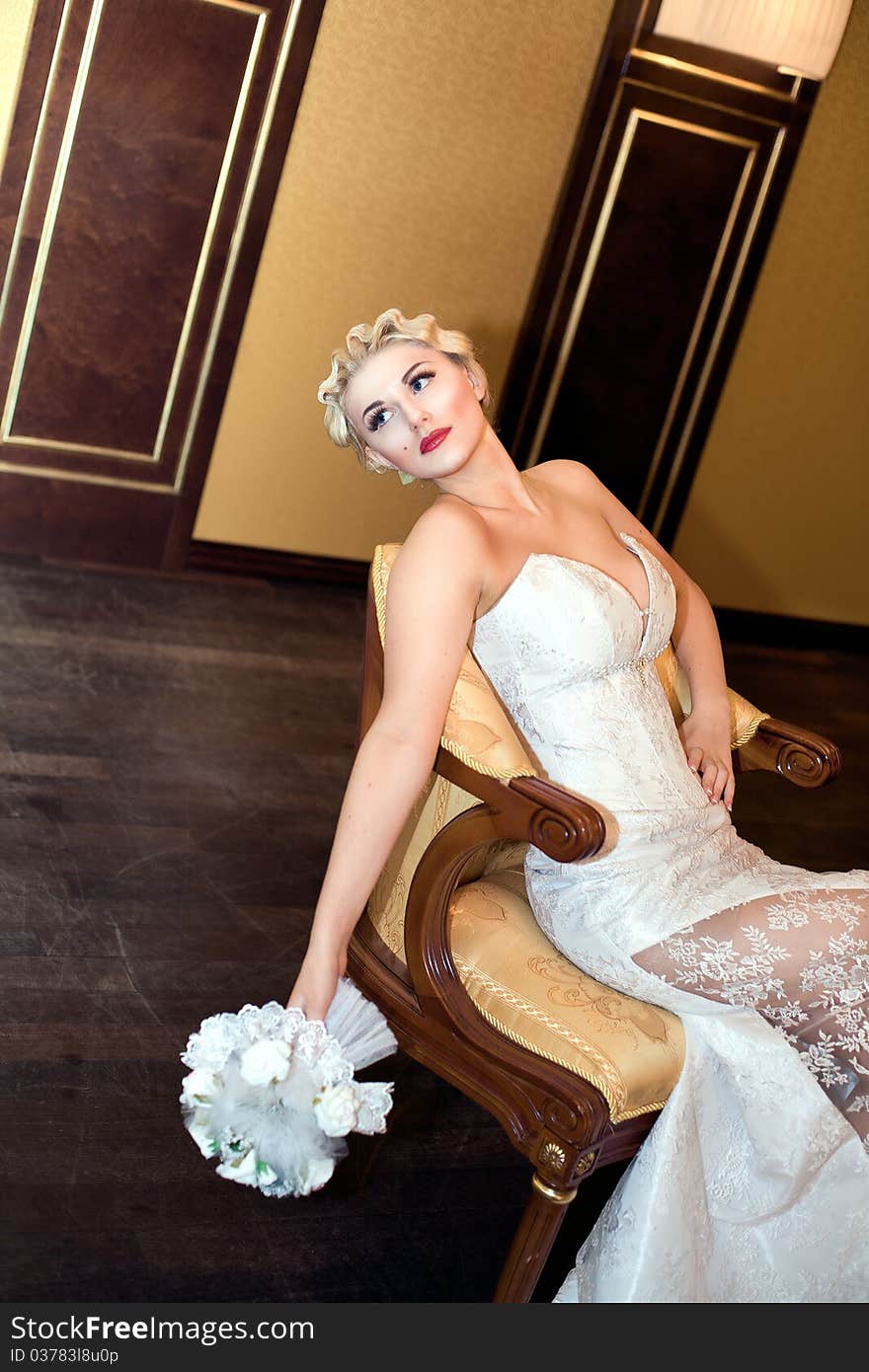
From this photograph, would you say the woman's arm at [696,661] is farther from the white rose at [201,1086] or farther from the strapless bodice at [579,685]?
the white rose at [201,1086]

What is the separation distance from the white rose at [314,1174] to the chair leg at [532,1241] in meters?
0.32

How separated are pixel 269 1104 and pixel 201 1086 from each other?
0.08 meters

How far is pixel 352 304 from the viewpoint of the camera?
4.54m

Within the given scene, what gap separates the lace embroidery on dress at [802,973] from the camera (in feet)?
5.86

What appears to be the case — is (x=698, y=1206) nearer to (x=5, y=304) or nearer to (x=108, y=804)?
(x=108, y=804)

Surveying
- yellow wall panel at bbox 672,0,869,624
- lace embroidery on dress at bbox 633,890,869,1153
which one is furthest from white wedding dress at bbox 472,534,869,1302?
yellow wall panel at bbox 672,0,869,624

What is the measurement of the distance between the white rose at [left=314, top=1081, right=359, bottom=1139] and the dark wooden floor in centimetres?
48

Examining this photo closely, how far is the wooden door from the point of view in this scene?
395cm

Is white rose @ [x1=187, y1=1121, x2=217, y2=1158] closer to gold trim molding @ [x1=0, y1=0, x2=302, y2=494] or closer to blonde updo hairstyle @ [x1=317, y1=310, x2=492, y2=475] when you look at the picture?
blonde updo hairstyle @ [x1=317, y1=310, x2=492, y2=475]

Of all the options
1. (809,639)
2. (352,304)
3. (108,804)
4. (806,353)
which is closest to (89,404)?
(352,304)

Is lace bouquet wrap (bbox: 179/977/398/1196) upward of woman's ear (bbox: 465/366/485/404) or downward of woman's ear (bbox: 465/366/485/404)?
downward

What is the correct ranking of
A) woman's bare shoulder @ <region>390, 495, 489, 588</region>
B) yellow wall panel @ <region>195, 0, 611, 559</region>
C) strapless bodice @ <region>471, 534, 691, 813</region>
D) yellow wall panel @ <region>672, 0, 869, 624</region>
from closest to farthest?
woman's bare shoulder @ <region>390, 495, 489, 588</region>, strapless bodice @ <region>471, 534, 691, 813</region>, yellow wall panel @ <region>195, 0, 611, 559</region>, yellow wall panel @ <region>672, 0, 869, 624</region>

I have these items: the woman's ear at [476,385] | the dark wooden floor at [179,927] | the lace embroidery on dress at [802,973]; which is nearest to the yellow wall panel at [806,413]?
the dark wooden floor at [179,927]

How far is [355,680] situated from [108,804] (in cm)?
122
